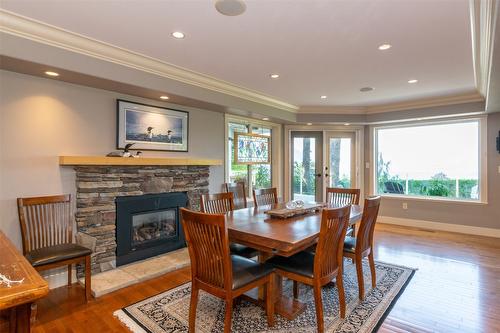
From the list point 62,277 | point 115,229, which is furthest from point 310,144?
point 62,277

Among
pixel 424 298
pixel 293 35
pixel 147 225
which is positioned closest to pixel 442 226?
pixel 424 298

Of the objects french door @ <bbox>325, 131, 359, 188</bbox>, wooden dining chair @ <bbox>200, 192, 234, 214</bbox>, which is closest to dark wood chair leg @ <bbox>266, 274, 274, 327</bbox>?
wooden dining chair @ <bbox>200, 192, 234, 214</bbox>

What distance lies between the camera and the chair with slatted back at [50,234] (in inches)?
93.4

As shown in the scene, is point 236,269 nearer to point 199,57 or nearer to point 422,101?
point 199,57

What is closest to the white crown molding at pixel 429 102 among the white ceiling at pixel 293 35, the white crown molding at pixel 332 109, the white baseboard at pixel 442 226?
the white crown molding at pixel 332 109

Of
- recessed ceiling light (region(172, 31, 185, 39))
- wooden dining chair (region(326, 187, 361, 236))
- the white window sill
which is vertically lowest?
the white window sill

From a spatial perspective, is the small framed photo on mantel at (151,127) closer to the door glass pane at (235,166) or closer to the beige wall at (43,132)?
the beige wall at (43,132)

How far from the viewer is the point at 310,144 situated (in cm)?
613

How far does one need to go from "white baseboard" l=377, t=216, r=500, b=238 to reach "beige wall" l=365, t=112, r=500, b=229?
0.18 ft

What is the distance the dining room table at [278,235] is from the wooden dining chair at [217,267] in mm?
192

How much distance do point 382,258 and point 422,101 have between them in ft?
9.86

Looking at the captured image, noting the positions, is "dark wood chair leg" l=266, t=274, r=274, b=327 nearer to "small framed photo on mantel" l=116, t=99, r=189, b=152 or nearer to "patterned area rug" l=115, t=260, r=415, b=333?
"patterned area rug" l=115, t=260, r=415, b=333

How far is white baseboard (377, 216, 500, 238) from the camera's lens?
186 inches

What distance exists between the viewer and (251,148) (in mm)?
5336
